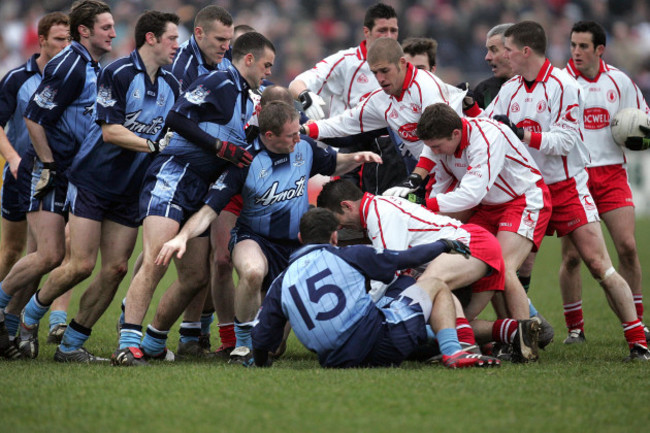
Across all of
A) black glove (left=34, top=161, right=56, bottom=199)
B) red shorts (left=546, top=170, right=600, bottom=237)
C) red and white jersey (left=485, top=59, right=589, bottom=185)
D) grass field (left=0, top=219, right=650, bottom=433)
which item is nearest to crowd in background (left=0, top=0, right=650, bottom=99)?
red and white jersey (left=485, top=59, right=589, bottom=185)

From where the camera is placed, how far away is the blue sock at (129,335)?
6.32 m

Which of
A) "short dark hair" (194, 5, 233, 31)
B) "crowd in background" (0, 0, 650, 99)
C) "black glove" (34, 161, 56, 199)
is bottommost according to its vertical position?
"black glove" (34, 161, 56, 199)

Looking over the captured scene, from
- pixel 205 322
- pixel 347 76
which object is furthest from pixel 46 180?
pixel 347 76

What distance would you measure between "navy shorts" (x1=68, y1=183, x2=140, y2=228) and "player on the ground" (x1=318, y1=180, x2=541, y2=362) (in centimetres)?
155

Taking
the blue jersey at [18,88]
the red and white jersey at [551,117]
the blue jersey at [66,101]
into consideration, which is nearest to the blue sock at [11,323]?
the blue jersey at [66,101]

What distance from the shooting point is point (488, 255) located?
6512 mm

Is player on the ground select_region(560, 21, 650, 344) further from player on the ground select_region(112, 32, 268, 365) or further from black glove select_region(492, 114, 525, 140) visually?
player on the ground select_region(112, 32, 268, 365)

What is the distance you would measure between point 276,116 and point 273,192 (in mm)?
600

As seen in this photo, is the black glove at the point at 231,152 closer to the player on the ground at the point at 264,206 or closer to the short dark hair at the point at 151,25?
the player on the ground at the point at 264,206

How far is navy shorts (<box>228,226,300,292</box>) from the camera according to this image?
6906 millimetres

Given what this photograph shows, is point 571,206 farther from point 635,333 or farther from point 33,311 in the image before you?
point 33,311

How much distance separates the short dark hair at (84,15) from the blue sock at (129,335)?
2.56 m

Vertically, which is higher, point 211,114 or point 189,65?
point 189,65

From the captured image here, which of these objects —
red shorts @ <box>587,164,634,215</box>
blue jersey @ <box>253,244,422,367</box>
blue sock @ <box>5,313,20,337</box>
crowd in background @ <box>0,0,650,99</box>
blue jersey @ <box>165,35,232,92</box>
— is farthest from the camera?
crowd in background @ <box>0,0,650,99</box>
